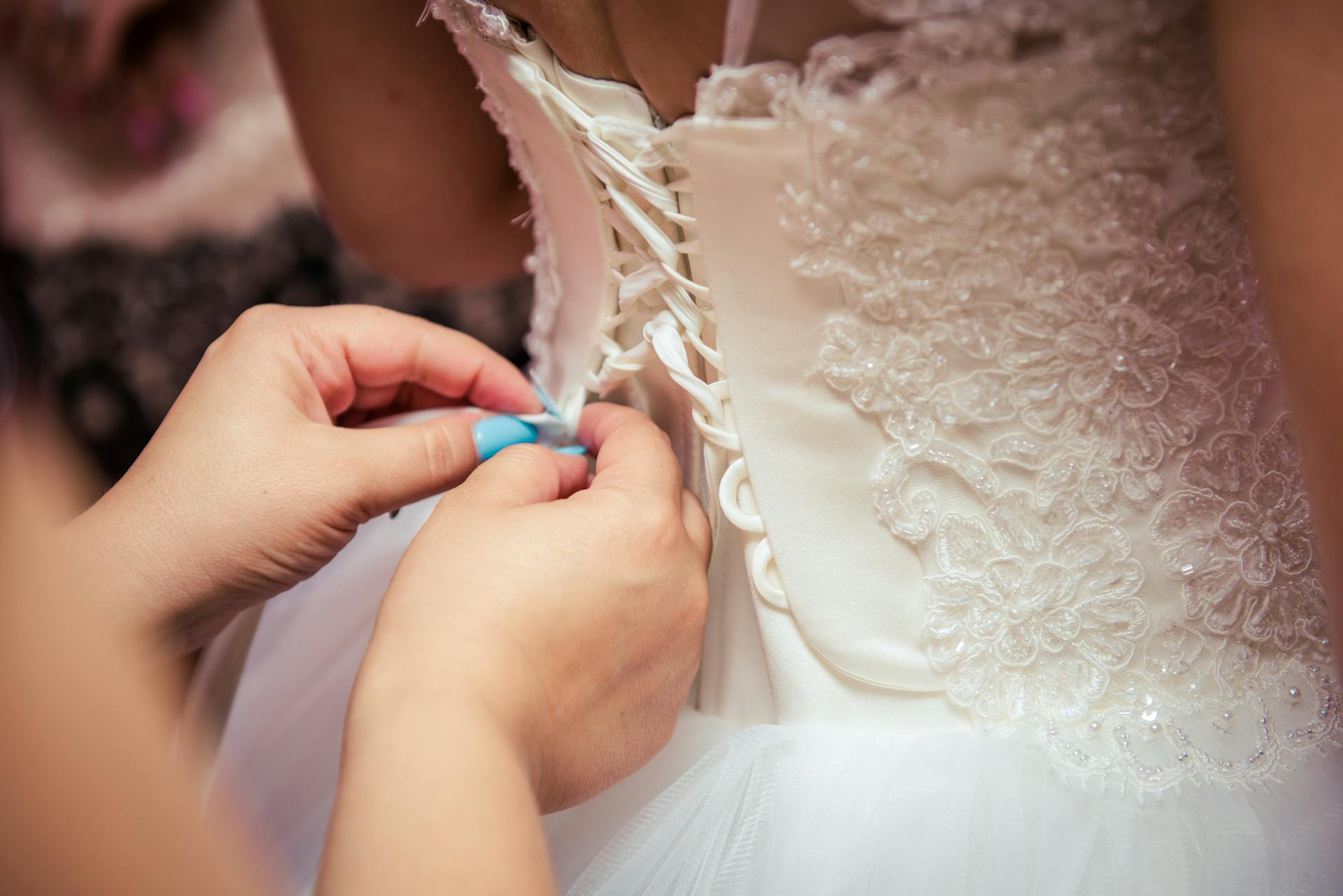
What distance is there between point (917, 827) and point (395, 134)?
0.75 metres

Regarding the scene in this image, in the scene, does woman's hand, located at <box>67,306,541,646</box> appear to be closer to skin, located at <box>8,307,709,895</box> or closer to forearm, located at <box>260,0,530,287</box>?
skin, located at <box>8,307,709,895</box>

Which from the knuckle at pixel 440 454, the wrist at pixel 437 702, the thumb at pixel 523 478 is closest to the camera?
the wrist at pixel 437 702

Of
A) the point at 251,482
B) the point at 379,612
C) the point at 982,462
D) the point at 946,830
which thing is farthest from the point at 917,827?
the point at 251,482

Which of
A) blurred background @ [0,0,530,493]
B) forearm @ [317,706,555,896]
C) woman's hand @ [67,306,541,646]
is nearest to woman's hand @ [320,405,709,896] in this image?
forearm @ [317,706,555,896]

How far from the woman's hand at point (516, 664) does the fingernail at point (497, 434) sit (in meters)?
0.08

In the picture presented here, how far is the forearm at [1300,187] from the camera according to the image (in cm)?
33

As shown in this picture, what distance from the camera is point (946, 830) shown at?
1.51ft

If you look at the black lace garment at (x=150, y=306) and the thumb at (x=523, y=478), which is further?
the black lace garment at (x=150, y=306)

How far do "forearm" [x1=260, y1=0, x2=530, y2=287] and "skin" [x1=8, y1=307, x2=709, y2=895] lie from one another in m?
0.28

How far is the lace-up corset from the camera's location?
16.5 inches

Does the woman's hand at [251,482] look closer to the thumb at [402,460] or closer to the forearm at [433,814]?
the thumb at [402,460]

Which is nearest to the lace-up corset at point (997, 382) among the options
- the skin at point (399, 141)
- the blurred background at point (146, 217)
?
the skin at point (399, 141)

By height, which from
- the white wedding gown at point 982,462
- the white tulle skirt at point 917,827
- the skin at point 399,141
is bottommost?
the white tulle skirt at point 917,827

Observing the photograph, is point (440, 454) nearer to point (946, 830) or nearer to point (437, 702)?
point (437, 702)
